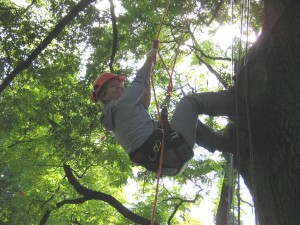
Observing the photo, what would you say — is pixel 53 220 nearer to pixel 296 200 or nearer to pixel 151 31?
pixel 151 31

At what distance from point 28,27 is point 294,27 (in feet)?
19.5

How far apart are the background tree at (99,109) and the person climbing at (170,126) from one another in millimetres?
314

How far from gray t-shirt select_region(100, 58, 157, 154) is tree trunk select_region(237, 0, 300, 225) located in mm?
794

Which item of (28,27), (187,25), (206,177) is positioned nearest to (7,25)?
(28,27)

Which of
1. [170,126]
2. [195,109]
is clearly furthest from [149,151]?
[195,109]

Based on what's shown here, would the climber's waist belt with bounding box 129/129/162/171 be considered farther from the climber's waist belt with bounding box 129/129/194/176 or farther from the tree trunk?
the tree trunk

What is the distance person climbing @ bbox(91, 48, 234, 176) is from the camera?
2889mm

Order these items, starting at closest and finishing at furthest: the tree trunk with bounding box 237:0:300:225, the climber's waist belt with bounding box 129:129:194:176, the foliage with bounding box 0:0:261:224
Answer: the tree trunk with bounding box 237:0:300:225 < the climber's waist belt with bounding box 129:129:194:176 < the foliage with bounding box 0:0:261:224

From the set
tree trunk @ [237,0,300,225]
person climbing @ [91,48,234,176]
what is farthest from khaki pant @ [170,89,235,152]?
tree trunk @ [237,0,300,225]

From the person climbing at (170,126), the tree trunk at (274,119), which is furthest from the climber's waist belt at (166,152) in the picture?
the tree trunk at (274,119)

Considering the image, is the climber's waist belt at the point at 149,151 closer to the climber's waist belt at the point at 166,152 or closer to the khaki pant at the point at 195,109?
the climber's waist belt at the point at 166,152

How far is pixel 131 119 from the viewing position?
3.02m

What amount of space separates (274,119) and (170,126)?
0.86m

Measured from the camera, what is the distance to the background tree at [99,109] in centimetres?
245
